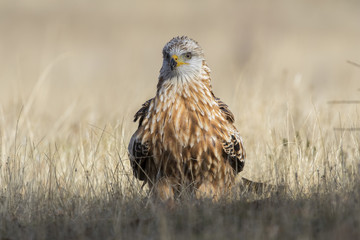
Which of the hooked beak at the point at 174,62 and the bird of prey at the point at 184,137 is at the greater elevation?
the hooked beak at the point at 174,62

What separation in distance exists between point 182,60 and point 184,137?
86 centimetres

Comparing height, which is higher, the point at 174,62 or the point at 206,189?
the point at 174,62

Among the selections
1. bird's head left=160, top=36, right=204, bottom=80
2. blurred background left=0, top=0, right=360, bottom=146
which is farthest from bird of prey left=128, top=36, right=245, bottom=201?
blurred background left=0, top=0, right=360, bottom=146

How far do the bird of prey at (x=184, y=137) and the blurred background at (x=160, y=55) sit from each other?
5.15 ft

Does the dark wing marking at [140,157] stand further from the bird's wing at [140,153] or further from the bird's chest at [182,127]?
the bird's chest at [182,127]

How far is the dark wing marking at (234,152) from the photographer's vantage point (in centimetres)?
637

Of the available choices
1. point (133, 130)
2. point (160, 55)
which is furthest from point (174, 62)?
point (160, 55)

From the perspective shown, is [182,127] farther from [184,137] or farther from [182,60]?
[182,60]

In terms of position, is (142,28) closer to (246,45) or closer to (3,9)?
(3,9)

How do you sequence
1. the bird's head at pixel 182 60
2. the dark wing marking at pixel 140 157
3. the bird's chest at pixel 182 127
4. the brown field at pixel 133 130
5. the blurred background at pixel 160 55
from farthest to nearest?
the blurred background at pixel 160 55 < the bird's head at pixel 182 60 < the dark wing marking at pixel 140 157 < the bird's chest at pixel 182 127 < the brown field at pixel 133 130

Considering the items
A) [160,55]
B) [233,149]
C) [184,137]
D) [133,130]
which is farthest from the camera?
[160,55]

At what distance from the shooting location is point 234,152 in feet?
21.3

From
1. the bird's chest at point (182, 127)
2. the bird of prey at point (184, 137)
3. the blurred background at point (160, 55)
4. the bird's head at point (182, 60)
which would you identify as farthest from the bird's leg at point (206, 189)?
the blurred background at point (160, 55)

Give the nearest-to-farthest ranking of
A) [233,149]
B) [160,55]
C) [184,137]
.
Result: [184,137] → [233,149] → [160,55]
